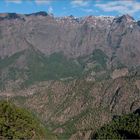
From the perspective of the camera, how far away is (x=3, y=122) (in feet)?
344

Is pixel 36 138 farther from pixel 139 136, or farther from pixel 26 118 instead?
pixel 139 136

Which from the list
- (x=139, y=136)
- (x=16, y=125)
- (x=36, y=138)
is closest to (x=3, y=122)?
(x=16, y=125)

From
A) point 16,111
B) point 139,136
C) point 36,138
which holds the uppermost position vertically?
point 16,111

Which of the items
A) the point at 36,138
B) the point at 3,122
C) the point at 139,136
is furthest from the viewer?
the point at 139,136

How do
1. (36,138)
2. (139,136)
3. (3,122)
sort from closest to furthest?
(3,122) → (36,138) → (139,136)

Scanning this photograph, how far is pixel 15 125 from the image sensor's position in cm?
10550

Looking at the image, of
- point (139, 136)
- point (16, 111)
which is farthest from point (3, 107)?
point (139, 136)

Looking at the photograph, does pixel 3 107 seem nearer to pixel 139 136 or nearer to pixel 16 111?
pixel 16 111

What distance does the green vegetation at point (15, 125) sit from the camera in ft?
343

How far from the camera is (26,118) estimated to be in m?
110

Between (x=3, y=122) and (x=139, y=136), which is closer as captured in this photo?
(x=3, y=122)

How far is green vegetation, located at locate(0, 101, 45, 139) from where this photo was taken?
10462 centimetres

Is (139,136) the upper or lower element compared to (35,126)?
lower

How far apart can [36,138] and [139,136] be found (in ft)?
308
